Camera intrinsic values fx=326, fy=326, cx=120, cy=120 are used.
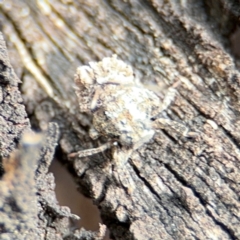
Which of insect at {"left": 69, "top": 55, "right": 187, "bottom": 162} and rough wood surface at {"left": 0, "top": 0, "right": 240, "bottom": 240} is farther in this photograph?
insect at {"left": 69, "top": 55, "right": 187, "bottom": 162}

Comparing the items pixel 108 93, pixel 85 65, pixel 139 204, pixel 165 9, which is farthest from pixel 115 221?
pixel 165 9

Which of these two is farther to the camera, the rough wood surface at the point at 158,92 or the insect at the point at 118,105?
the insect at the point at 118,105

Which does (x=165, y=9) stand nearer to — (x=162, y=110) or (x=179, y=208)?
(x=162, y=110)
